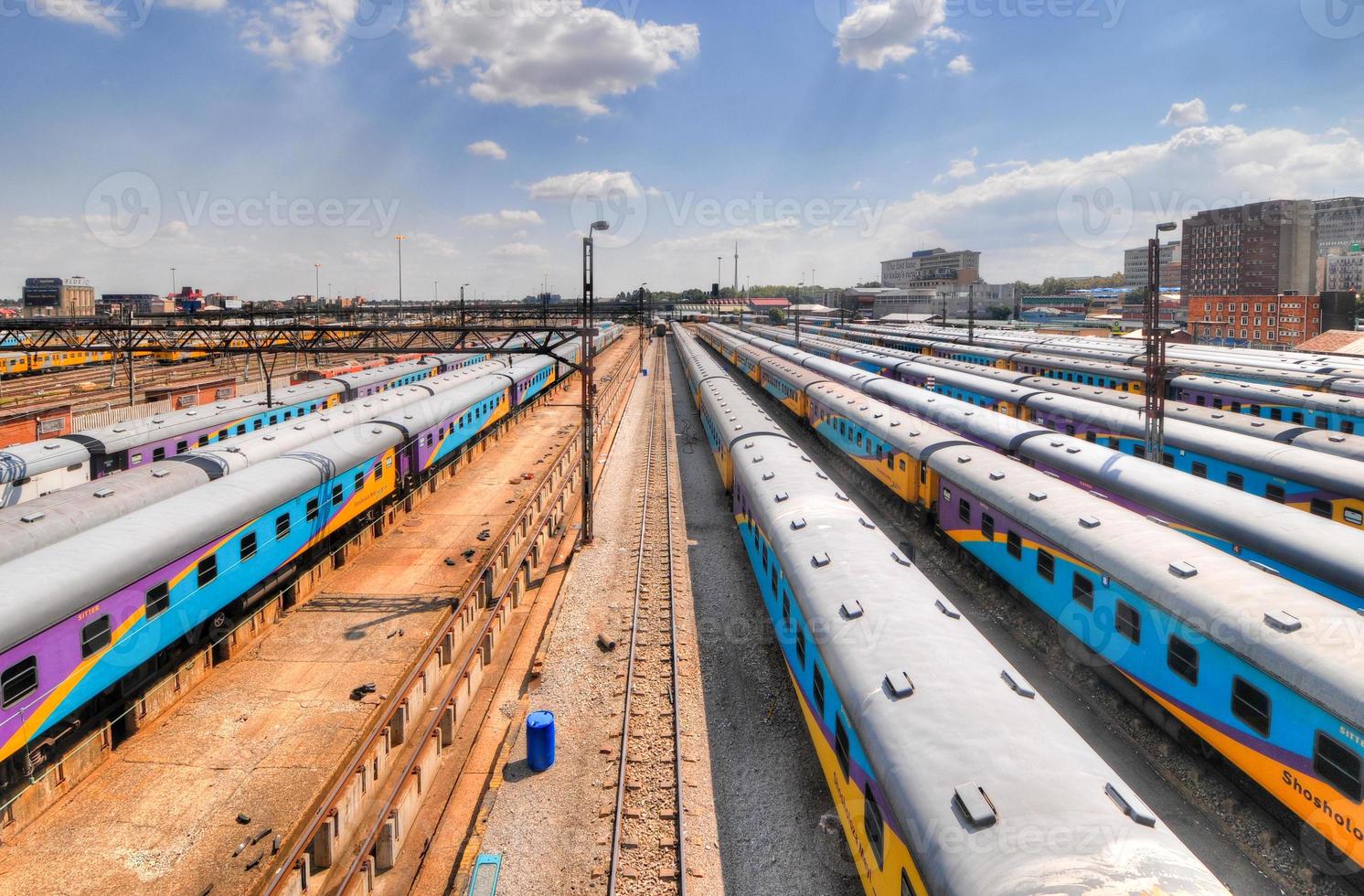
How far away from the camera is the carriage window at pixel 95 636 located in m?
12.3

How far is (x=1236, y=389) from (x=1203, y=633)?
26092 millimetres

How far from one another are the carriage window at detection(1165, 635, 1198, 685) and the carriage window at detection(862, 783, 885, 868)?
611cm

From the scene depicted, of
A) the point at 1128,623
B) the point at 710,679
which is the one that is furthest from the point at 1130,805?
the point at 710,679

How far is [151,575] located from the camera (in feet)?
45.2

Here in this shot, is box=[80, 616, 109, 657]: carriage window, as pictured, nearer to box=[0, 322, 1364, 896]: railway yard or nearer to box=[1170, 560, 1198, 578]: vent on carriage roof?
box=[0, 322, 1364, 896]: railway yard

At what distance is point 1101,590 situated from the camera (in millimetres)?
13117

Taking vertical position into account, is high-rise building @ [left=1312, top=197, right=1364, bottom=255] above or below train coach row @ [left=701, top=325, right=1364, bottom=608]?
above

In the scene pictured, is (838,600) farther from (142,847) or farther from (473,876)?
(142,847)

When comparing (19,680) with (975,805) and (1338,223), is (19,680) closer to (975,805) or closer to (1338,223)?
(975,805)

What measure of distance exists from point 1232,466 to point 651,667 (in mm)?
17327

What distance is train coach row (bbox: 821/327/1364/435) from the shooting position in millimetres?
26312

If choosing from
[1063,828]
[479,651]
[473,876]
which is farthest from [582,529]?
[1063,828]

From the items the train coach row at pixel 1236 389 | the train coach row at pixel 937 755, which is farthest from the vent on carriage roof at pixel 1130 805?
the train coach row at pixel 1236 389

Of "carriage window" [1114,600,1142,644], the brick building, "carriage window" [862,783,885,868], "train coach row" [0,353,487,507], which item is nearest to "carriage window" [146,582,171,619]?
"train coach row" [0,353,487,507]
